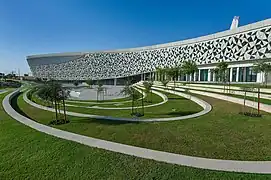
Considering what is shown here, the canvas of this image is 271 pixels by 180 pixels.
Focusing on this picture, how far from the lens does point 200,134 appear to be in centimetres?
817

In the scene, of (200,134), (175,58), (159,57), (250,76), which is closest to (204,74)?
(175,58)

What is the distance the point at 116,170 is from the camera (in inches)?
209

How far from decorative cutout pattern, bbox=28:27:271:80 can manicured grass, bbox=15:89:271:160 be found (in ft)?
105

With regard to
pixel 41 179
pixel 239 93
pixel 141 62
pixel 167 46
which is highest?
pixel 167 46

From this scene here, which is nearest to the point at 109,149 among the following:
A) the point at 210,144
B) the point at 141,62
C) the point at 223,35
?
the point at 210,144

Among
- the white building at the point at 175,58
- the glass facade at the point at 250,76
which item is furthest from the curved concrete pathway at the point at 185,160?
the glass facade at the point at 250,76

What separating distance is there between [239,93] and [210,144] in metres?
15.2

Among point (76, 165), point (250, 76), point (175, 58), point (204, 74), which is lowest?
point (76, 165)

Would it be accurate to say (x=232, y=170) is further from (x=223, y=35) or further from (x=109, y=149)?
(x=223, y=35)

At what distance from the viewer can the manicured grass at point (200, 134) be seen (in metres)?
6.40

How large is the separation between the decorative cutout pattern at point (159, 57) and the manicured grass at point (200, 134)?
3195 centimetres

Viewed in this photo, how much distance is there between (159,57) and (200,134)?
2374 inches

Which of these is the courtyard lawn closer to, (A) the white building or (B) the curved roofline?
(A) the white building

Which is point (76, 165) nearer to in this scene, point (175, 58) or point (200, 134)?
point (200, 134)
